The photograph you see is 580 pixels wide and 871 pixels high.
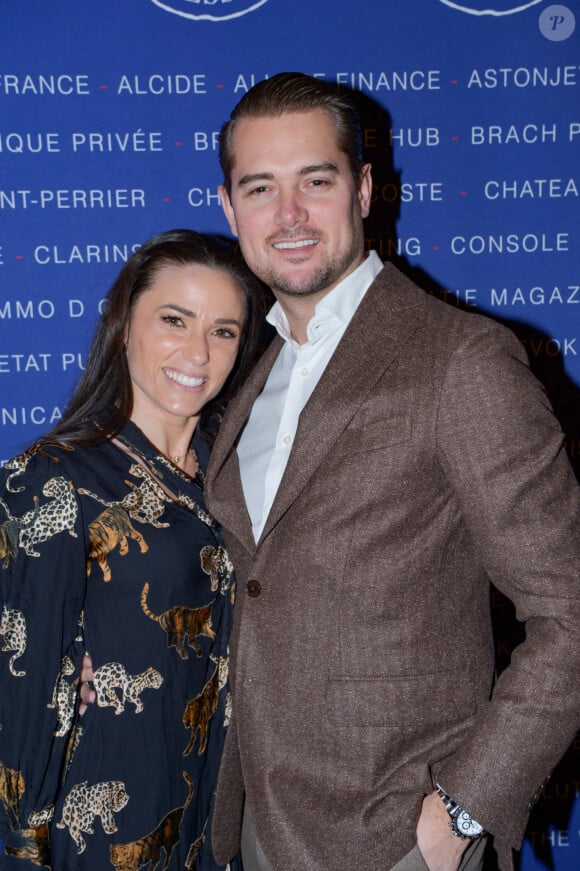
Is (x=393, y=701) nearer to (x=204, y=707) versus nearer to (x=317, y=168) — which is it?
(x=204, y=707)

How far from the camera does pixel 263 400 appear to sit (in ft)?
6.66

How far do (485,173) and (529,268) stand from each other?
1.10 ft

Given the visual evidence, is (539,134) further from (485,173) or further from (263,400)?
(263,400)

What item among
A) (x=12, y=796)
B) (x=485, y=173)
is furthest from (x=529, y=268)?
(x=12, y=796)

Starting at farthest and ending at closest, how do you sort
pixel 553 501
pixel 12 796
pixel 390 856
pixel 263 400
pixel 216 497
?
1. pixel 263 400
2. pixel 216 497
3. pixel 12 796
4. pixel 390 856
5. pixel 553 501

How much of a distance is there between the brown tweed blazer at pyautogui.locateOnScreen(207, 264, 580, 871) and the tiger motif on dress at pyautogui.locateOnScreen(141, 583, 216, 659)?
19 centimetres

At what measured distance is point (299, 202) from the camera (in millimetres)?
1841

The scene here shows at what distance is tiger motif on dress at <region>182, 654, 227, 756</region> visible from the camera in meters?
1.91

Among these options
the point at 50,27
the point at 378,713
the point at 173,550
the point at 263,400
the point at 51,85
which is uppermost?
the point at 50,27

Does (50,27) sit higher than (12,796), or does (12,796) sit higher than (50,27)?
(50,27)

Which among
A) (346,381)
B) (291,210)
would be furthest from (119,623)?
(291,210)

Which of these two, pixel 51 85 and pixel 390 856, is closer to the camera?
pixel 390 856

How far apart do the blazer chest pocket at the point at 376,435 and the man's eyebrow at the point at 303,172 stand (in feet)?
2.14

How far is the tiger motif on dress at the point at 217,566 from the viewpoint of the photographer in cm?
191
